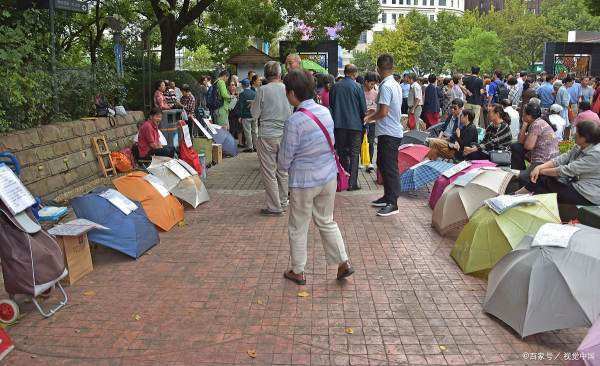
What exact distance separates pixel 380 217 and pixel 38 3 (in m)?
7.46

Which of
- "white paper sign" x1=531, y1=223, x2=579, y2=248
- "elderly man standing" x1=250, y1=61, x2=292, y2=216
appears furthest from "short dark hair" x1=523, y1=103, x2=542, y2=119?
"white paper sign" x1=531, y1=223, x2=579, y2=248

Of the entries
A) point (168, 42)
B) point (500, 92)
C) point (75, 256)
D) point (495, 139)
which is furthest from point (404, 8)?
point (75, 256)

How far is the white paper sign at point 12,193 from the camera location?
423cm

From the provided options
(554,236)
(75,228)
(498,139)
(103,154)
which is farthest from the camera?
(103,154)

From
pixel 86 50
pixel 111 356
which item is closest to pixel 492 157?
pixel 111 356

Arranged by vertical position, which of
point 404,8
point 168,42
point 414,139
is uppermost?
point 404,8

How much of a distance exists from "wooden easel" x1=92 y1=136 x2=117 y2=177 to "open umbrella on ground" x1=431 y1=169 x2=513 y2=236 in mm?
6116

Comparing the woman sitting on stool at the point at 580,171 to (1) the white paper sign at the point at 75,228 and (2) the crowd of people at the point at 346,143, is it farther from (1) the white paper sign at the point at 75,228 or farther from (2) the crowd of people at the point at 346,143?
(1) the white paper sign at the point at 75,228

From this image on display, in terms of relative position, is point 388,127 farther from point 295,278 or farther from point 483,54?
point 483,54

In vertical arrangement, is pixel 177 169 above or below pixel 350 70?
below

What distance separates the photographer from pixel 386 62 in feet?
22.8

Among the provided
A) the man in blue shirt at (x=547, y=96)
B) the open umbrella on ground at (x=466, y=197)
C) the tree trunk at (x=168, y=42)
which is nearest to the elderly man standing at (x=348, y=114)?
the open umbrella on ground at (x=466, y=197)

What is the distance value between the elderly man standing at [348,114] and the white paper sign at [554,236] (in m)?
4.32

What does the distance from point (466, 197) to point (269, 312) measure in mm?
2777
